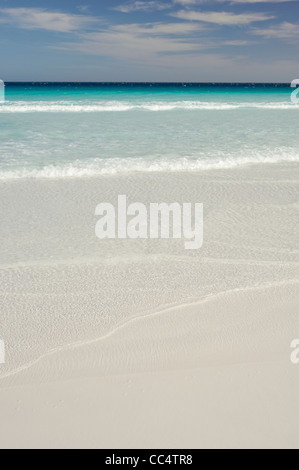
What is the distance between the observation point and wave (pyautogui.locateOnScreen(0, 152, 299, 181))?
830 centimetres

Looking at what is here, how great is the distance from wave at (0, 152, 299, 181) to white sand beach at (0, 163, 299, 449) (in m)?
2.36

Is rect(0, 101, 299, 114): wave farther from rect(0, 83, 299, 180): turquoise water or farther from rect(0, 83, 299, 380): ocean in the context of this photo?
rect(0, 83, 299, 380): ocean

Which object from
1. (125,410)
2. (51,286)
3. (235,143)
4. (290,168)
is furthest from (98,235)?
(235,143)

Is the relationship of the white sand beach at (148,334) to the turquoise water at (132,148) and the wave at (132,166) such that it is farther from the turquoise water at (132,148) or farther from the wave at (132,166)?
the turquoise water at (132,148)

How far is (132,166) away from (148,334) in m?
5.92

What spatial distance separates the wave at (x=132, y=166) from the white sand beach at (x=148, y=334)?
236 cm

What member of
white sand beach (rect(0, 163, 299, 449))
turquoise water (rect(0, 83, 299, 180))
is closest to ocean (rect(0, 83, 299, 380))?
white sand beach (rect(0, 163, 299, 449))

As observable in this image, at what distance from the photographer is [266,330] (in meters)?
3.49

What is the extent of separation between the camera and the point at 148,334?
11.3 ft

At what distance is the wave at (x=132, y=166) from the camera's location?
8297mm

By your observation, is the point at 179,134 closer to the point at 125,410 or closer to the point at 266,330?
the point at 266,330

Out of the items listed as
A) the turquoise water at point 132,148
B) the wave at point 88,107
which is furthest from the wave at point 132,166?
the wave at point 88,107

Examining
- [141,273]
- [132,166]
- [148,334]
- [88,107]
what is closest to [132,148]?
[132,166]

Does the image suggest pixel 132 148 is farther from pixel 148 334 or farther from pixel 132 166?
pixel 148 334
